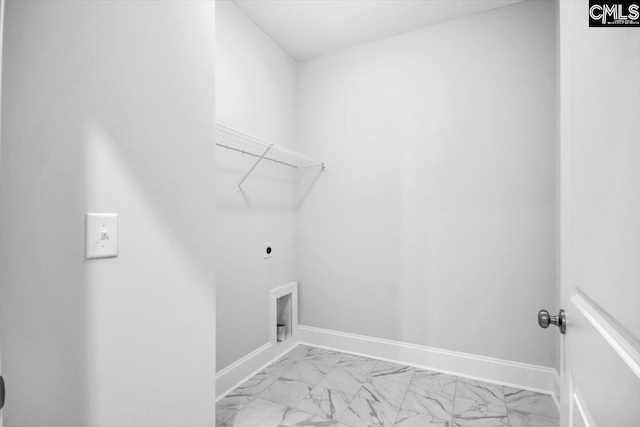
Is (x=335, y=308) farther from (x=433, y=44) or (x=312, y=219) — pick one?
(x=433, y=44)

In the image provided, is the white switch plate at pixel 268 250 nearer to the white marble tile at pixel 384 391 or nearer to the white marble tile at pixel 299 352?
the white marble tile at pixel 299 352

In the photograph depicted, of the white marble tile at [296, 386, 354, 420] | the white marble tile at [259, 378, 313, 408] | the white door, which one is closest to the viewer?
the white door

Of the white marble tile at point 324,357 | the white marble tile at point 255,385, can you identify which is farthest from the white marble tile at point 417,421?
the white marble tile at point 255,385

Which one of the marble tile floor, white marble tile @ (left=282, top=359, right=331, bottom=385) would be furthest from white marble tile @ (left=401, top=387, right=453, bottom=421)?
white marble tile @ (left=282, top=359, right=331, bottom=385)

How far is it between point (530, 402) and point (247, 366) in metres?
1.77

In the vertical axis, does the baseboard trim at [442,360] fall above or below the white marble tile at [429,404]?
above

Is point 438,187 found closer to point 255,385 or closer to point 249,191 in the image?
point 249,191

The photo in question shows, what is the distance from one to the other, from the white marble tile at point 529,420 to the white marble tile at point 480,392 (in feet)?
0.28

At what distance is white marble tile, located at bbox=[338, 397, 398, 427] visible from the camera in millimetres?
1580

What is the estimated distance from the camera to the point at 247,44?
2139 millimetres

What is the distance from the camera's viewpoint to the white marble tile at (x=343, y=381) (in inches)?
74.7

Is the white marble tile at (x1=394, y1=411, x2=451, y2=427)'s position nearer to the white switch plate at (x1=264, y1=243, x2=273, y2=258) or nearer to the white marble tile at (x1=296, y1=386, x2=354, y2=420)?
the white marble tile at (x1=296, y1=386, x2=354, y2=420)

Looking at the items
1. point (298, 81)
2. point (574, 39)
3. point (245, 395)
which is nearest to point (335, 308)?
point (245, 395)

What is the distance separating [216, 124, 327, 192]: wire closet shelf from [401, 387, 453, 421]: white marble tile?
5.57 feet
